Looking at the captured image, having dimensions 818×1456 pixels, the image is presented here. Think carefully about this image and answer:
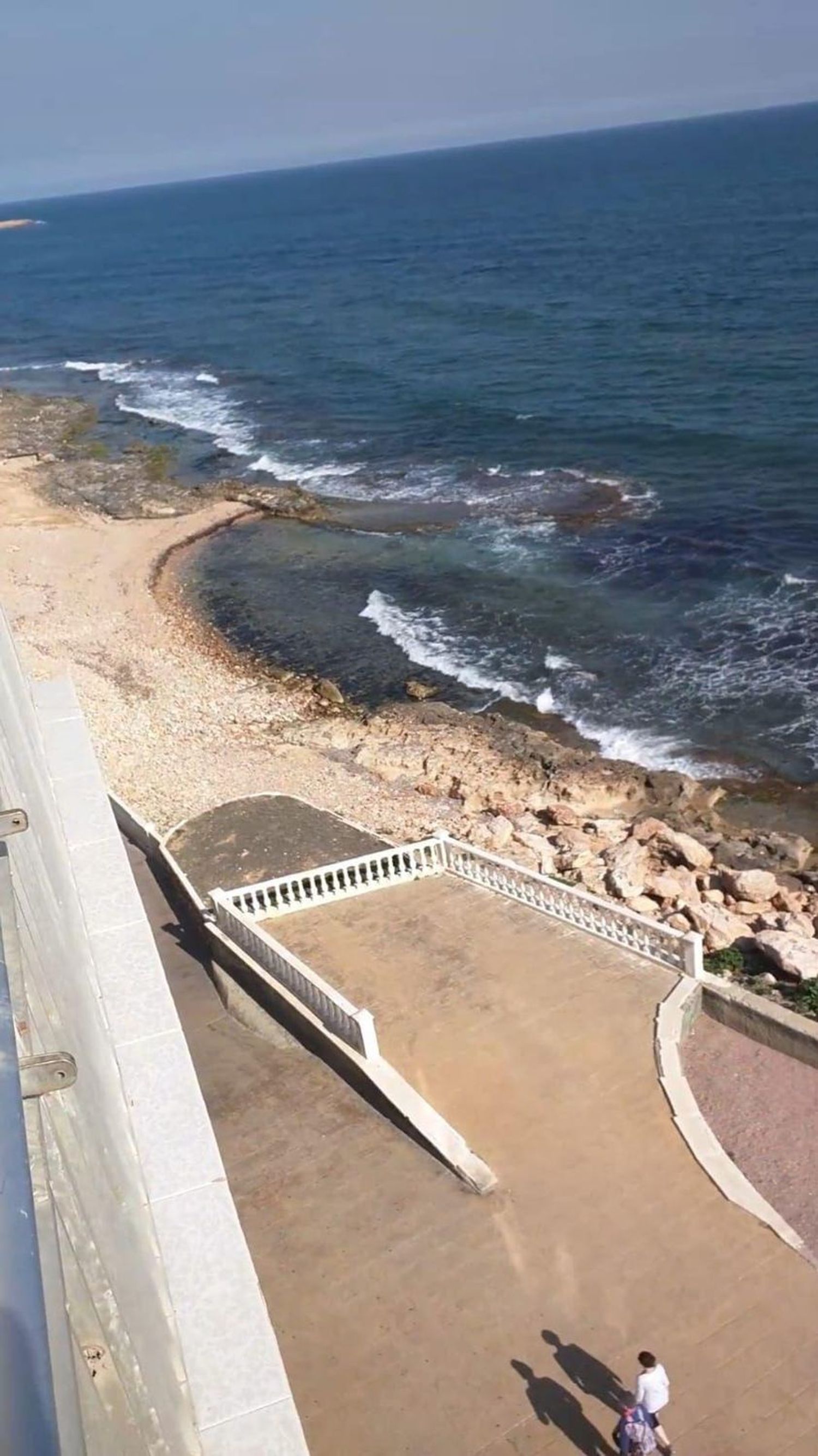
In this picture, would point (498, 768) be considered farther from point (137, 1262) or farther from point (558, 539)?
point (137, 1262)

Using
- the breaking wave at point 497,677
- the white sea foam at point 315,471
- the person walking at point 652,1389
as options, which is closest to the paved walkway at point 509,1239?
the person walking at point 652,1389

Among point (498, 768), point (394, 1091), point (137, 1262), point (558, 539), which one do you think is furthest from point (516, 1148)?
point (558, 539)

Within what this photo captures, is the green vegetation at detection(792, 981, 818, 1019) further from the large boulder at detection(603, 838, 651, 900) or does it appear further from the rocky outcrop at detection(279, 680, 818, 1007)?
the large boulder at detection(603, 838, 651, 900)

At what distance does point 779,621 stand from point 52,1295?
109ft

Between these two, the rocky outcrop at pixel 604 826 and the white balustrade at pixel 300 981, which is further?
the rocky outcrop at pixel 604 826

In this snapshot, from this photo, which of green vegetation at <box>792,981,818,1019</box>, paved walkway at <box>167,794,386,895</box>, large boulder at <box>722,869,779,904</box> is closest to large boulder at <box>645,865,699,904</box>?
large boulder at <box>722,869,779,904</box>

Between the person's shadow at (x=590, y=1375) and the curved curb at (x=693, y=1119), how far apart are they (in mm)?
2270

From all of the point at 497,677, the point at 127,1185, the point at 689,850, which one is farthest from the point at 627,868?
the point at 127,1185

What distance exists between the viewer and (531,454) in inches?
1989

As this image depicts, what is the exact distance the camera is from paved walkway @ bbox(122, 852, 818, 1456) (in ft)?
34.6

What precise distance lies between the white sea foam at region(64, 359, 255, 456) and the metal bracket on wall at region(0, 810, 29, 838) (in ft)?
177

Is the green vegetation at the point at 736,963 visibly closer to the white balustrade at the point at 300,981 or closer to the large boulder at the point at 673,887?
the large boulder at the point at 673,887

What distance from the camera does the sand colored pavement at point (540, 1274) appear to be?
10.5 meters

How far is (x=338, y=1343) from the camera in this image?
11234 millimetres
